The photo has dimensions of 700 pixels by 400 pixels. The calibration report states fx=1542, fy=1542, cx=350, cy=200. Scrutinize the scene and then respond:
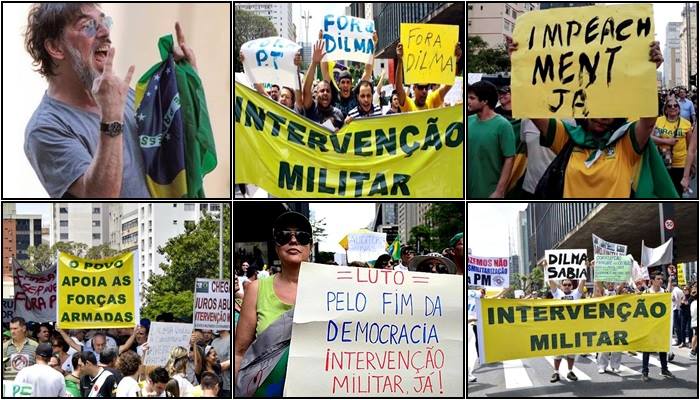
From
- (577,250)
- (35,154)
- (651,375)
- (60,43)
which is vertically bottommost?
(651,375)

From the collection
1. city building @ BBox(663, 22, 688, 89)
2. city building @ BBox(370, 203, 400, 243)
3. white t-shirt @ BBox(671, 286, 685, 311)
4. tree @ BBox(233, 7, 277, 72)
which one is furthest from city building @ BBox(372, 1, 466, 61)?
white t-shirt @ BBox(671, 286, 685, 311)

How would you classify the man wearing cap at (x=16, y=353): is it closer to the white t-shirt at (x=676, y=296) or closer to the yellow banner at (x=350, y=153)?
the yellow banner at (x=350, y=153)

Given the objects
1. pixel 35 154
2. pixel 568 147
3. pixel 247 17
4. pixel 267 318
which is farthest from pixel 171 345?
pixel 568 147

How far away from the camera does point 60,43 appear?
52.3ft

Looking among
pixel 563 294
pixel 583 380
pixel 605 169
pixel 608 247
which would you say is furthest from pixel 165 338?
pixel 605 169

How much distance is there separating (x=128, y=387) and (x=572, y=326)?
15.2 feet

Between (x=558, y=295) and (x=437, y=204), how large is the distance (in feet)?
5.16

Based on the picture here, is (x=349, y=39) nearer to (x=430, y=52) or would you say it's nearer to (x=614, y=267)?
(x=430, y=52)

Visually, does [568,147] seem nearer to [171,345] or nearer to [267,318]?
[267,318]

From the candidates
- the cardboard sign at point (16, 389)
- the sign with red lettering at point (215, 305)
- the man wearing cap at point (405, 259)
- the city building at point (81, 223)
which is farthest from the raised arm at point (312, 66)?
the cardboard sign at point (16, 389)

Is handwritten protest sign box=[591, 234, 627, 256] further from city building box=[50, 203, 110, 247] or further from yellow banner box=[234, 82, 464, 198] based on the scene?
city building box=[50, 203, 110, 247]

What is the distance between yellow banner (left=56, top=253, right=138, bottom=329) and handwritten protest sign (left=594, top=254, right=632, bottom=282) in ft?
15.8

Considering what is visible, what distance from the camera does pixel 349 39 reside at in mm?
15828

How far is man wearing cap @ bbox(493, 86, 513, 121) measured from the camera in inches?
623
